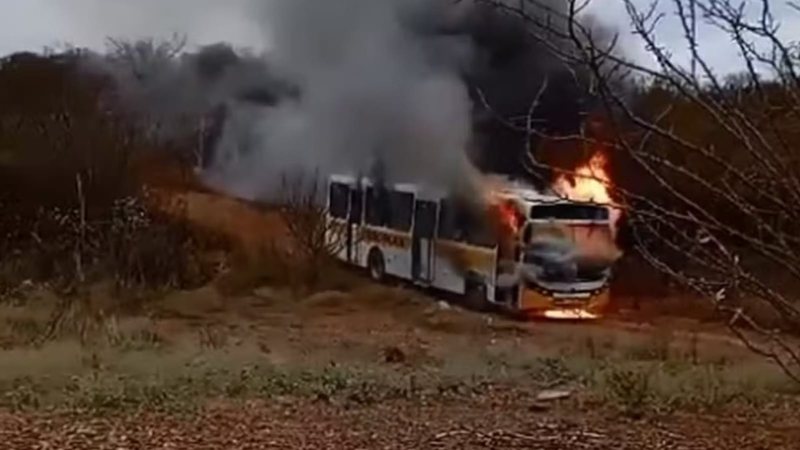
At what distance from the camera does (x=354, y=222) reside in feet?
87.0

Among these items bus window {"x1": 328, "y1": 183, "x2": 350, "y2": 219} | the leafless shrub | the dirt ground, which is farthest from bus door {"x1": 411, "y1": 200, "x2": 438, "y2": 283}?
the dirt ground

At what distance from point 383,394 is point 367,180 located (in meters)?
16.8

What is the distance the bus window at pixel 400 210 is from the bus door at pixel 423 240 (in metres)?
0.25

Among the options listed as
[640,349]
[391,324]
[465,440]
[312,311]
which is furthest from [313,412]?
[312,311]

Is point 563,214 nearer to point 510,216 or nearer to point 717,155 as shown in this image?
point 510,216

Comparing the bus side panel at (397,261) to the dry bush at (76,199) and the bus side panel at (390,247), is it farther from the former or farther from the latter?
the dry bush at (76,199)

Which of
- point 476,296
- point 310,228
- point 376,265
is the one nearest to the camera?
point 476,296

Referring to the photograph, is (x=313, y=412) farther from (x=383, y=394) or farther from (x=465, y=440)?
(x=465, y=440)

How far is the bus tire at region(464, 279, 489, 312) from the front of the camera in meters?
22.3

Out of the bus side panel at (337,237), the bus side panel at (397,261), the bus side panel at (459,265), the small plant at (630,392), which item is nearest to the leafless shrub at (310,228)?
the bus side panel at (337,237)

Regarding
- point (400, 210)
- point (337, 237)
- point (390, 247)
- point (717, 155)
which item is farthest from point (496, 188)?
point (717, 155)

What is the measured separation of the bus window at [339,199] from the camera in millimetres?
26578

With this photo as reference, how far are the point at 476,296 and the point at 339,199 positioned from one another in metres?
4.97

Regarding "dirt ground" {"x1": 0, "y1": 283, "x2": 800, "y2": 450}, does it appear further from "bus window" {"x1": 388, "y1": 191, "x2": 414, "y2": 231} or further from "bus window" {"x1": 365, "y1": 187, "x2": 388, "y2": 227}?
"bus window" {"x1": 365, "y1": 187, "x2": 388, "y2": 227}
